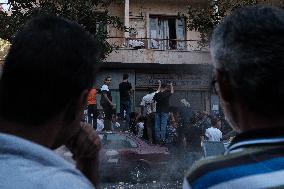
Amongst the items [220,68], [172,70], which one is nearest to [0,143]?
[220,68]

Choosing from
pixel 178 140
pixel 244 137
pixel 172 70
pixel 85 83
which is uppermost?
pixel 172 70

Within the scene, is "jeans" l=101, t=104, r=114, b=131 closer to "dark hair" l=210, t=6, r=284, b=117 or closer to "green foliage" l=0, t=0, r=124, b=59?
"green foliage" l=0, t=0, r=124, b=59

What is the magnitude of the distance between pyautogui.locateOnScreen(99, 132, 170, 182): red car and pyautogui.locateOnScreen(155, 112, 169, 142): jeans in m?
1.32

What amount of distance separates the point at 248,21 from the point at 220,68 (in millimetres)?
178

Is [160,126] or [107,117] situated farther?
[107,117]

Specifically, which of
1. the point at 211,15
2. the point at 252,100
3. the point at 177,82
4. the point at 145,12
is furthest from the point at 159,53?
the point at 252,100

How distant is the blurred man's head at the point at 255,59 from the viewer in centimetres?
164

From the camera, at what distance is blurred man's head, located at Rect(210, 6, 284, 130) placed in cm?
164

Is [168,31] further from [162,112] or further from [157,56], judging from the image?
[162,112]

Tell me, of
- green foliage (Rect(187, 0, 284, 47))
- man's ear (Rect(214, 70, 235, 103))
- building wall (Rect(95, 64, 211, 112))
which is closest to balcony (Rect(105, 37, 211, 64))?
building wall (Rect(95, 64, 211, 112))

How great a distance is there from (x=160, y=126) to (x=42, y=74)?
13.2m

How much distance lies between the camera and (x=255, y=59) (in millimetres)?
→ 1647

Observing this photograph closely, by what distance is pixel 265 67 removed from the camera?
164cm

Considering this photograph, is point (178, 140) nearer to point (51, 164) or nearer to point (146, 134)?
point (146, 134)
